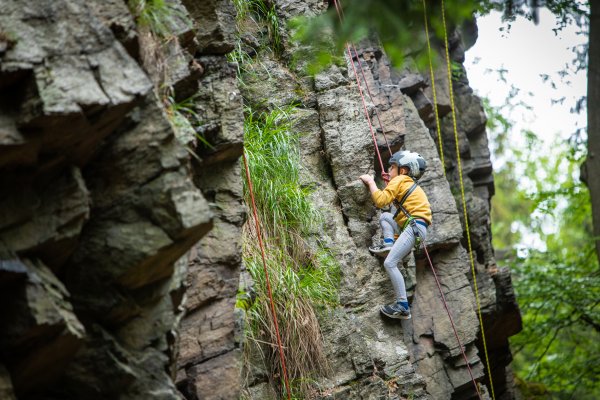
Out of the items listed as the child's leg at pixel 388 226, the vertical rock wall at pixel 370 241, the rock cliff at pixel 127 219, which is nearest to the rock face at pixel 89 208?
the rock cliff at pixel 127 219

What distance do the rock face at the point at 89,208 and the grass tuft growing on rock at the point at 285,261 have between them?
1799mm

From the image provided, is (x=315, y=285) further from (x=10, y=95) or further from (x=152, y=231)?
(x=10, y=95)

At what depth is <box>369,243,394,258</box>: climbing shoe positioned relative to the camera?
8415 millimetres

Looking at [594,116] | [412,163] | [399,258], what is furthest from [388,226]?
[594,116]

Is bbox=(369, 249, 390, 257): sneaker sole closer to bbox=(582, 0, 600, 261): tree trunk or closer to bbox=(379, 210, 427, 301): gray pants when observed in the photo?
bbox=(379, 210, 427, 301): gray pants

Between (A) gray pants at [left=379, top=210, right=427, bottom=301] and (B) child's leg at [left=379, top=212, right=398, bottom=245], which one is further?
(B) child's leg at [left=379, top=212, right=398, bottom=245]

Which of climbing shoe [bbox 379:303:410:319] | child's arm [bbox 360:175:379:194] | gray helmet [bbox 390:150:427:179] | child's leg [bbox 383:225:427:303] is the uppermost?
gray helmet [bbox 390:150:427:179]

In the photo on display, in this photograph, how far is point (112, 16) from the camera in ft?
16.4

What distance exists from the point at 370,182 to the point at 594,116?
10.6 feet

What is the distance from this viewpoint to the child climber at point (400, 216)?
8281 mm

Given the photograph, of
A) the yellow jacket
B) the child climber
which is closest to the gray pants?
the child climber

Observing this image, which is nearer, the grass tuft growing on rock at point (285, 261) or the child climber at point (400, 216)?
the grass tuft growing on rock at point (285, 261)

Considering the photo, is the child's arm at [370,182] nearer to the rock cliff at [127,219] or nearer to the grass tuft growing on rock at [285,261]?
the grass tuft growing on rock at [285,261]

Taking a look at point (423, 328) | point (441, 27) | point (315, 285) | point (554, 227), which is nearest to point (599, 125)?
point (441, 27)
